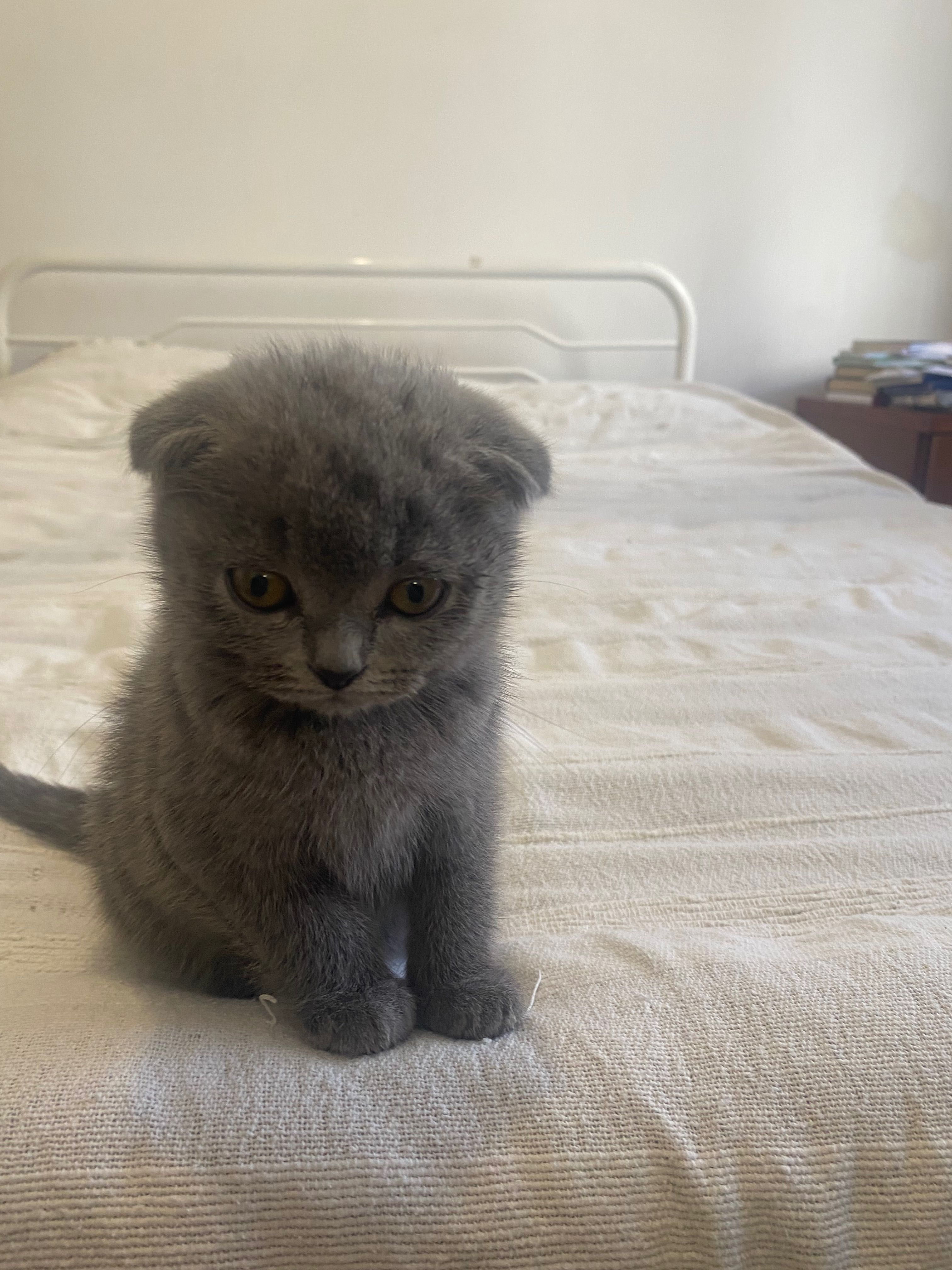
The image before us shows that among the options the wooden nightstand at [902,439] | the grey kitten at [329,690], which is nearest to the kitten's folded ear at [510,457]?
the grey kitten at [329,690]

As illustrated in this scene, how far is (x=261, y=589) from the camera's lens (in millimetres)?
521

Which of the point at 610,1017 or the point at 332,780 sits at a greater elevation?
the point at 332,780

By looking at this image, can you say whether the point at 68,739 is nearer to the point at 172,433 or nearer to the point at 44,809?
the point at 44,809

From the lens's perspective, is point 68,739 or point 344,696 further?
point 68,739

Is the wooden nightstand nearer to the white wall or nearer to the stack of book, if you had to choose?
the stack of book

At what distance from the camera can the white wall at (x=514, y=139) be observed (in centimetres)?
249

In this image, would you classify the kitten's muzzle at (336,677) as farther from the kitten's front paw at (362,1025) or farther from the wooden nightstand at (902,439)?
the wooden nightstand at (902,439)

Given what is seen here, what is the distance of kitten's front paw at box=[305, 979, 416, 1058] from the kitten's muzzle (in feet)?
0.73

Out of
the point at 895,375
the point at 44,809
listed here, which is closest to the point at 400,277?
the point at 895,375

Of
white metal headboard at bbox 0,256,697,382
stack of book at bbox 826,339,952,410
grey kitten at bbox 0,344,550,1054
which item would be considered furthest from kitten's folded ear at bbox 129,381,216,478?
stack of book at bbox 826,339,952,410

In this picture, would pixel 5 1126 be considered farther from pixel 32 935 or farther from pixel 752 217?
pixel 752 217

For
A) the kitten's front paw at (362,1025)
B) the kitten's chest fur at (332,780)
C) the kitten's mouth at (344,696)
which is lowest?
the kitten's front paw at (362,1025)

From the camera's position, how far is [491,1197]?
0.48m

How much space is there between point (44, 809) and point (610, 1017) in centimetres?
57
